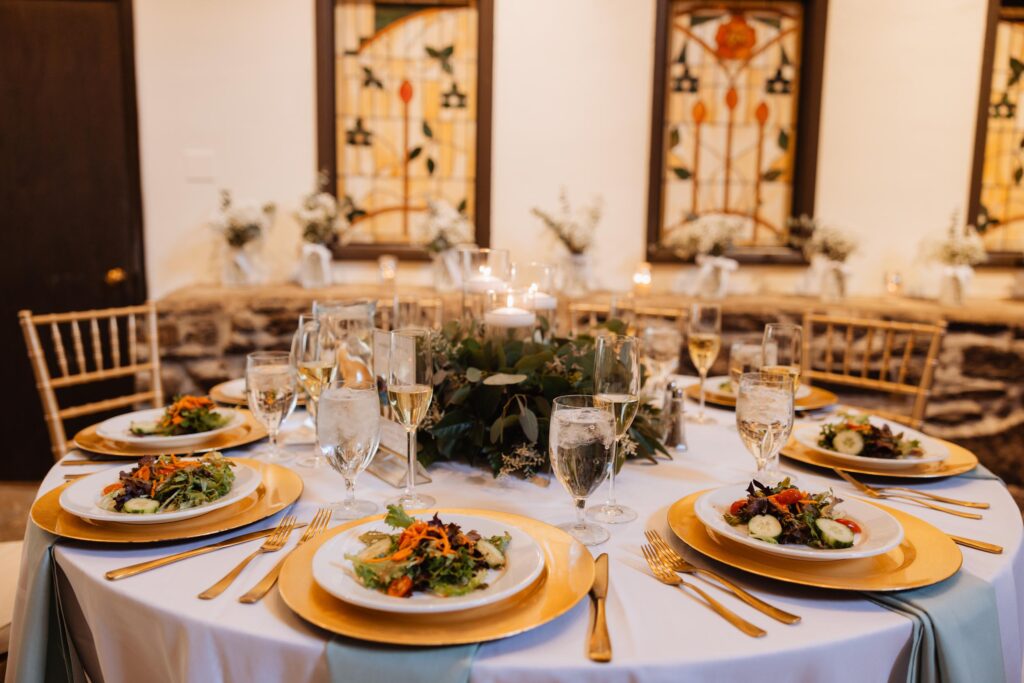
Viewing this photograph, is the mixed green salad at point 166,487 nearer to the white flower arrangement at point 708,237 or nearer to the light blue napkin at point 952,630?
the light blue napkin at point 952,630

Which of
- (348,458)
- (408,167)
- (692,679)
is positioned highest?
(408,167)

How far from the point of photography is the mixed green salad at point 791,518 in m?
1.00

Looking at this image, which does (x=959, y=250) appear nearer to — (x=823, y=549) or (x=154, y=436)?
(x=823, y=549)

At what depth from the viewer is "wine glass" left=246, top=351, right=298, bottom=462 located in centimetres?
138

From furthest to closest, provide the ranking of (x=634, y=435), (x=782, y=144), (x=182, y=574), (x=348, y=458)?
(x=782, y=144), (x=634, y=435), (x=348, y=458), (x=182, y=574)

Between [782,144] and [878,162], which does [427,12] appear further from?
[878,162]

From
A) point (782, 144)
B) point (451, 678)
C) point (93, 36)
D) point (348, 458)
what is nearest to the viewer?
point (451, 678)

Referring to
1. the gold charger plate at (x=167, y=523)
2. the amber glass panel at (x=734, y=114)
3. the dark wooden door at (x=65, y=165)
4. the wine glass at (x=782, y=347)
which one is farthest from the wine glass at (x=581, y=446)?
the dark wooden door at (x=65, y=165)

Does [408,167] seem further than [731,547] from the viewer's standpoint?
Yes

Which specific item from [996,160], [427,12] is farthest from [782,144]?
[427,12]

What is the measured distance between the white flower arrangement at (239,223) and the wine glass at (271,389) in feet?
6.94

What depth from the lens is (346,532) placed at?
1.02 m

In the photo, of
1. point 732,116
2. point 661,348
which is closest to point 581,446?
point 661,348

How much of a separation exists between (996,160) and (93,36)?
409cm
